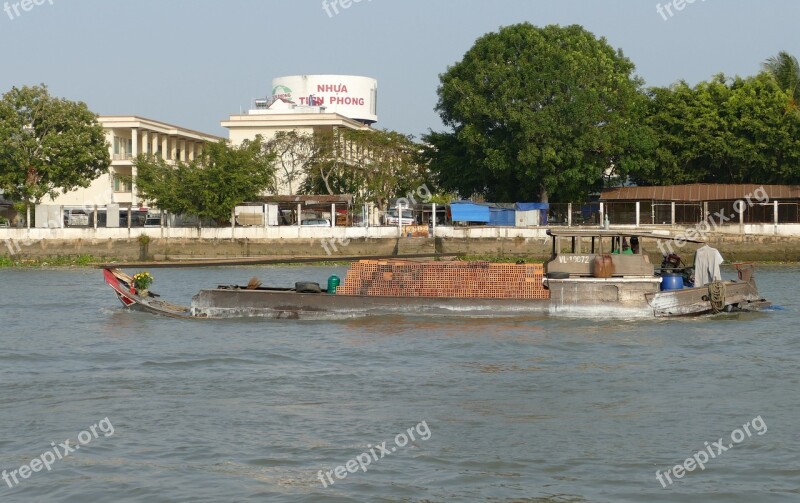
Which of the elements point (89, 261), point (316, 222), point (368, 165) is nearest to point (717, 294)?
point (89, 261)

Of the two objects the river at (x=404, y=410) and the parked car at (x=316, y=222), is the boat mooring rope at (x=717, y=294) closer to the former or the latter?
the river at (x=404, y=410)

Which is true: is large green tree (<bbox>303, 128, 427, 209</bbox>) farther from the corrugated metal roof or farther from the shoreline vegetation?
the shoreline vegetation

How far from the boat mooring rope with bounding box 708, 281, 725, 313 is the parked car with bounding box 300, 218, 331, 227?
30.6m

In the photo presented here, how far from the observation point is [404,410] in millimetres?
13977

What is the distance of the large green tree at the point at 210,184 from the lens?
52531 mm

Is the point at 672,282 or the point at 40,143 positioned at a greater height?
the point at 40,143

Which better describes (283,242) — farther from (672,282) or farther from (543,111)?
(672,282)

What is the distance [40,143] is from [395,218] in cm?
1819

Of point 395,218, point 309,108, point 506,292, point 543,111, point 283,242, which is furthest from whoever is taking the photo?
point 309,108

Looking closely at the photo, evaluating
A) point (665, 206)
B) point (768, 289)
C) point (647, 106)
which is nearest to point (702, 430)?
point (768, 289)

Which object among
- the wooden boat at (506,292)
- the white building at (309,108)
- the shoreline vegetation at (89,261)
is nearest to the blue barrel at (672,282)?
the wooden boat at (506,292)

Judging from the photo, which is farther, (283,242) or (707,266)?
(283,242)

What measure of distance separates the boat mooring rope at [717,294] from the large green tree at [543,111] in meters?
26.2

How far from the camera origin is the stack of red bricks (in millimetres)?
22562
